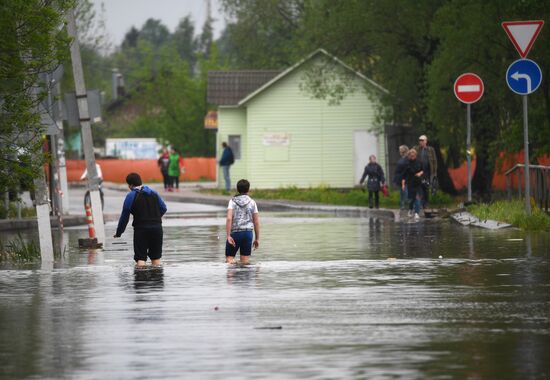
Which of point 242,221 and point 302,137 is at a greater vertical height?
point 302,137

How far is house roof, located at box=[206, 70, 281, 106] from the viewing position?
203ft

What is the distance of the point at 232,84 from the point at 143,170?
24.9 meters

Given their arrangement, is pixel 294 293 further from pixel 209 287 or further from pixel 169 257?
pixel 169 257

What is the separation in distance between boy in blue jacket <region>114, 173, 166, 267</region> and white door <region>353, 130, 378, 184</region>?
132 ft

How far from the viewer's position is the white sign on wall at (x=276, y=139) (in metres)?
60.0

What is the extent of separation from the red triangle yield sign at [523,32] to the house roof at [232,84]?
36.4 metres

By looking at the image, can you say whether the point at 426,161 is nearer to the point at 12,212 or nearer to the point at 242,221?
the point at 12,212

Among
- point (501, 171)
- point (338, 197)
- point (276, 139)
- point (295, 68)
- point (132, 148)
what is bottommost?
point (338, 197)

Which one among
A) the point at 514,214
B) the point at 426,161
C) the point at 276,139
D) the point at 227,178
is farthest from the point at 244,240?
the point at 276,139

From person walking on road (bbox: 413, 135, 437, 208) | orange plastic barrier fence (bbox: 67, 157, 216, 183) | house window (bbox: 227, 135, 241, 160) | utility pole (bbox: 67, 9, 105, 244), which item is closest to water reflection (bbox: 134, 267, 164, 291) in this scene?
utility pole (bbox: 67, 9, 105, 244)

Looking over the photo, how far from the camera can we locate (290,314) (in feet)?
43.2

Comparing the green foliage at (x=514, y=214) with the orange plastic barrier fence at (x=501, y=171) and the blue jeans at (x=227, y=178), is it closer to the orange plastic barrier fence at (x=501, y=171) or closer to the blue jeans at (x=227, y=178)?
the orange plastic barrier fence at (x=501, y=171)

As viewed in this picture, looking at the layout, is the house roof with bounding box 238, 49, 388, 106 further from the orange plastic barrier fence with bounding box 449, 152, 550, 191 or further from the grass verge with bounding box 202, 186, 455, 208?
the grass verge with bounding box 202, 186, 455, 208

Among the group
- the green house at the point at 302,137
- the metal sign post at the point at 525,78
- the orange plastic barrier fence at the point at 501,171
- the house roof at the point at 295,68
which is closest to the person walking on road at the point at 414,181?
the orange plastic barrier fence at the point at 501,171
